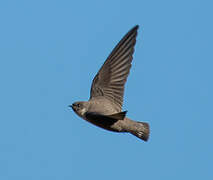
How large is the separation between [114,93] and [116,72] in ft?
0.90

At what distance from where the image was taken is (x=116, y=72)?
618cm

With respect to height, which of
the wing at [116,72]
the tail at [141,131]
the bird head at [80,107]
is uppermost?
the wing at [116,72]

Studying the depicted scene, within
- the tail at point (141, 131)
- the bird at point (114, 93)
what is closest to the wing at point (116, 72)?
the bird at point (114, 93)

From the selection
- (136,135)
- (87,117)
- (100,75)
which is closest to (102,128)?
(87,117)

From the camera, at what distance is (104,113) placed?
5363 millimetres

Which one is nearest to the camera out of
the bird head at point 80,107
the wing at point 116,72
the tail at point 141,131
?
the bird head at point 80,107

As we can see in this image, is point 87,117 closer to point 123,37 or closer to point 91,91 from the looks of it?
point 91,91

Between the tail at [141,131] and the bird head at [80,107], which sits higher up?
the bird head at [80,107]

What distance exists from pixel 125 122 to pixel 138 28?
114cm

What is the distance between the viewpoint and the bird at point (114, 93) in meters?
5.56

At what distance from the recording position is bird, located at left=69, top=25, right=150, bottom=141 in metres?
5.56

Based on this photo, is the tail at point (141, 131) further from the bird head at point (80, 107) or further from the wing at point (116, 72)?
the bird head at point (80, 107)

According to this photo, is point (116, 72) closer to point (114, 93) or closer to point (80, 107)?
point (114, 93)

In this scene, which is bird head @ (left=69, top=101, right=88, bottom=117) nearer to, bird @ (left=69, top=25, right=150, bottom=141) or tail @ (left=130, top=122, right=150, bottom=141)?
bird @ (left=69, top=25, right=150, bottom=141)
